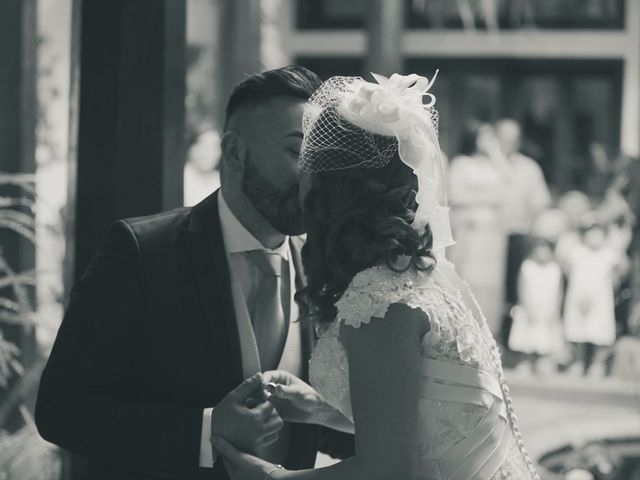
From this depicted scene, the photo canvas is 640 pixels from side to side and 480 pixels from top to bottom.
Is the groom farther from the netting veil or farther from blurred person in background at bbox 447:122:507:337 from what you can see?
blurred person in background at bbox 447:122:507:337

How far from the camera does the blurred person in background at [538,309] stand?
8.75m

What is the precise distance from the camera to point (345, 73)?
14.2 m

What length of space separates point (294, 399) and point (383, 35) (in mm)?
7538

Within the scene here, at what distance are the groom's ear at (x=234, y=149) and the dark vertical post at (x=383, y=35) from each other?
7045 mm

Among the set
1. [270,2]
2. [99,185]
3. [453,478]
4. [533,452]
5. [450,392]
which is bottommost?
[533,452]

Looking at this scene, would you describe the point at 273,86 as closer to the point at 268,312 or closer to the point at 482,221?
the point at 268,312

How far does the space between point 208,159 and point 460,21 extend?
772 cm

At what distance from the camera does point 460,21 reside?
545 inches

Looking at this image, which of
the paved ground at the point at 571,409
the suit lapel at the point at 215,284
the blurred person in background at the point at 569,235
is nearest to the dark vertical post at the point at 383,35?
the blurred person in background at the point at 569,235

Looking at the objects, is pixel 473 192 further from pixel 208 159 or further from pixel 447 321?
pixel 447 321

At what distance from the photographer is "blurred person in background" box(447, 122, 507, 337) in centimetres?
870

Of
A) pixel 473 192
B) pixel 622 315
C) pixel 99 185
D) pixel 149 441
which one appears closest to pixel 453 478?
pixel 149 441

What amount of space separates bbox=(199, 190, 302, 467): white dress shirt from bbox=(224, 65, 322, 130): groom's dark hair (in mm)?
200

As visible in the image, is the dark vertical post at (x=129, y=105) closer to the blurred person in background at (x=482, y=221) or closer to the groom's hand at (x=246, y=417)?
the groom's hand at (x=246, y=417)
